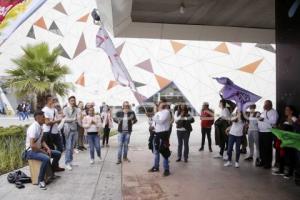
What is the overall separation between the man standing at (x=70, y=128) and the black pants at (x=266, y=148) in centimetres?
449

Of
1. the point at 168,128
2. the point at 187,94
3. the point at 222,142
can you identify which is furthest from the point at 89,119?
the point at 187,94

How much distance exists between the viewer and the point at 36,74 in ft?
53.8

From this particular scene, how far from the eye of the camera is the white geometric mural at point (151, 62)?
1264 inches

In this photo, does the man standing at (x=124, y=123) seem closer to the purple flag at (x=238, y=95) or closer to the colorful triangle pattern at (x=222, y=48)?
the purple flag at (x=238, y=95)

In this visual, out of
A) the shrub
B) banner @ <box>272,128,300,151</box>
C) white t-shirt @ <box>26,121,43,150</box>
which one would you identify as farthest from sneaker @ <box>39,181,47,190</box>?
banner @ <box>272,128,300,151</box>

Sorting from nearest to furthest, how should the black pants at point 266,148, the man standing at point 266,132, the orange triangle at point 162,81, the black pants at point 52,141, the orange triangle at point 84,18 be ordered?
1. the black pants at point 52,141
2. the man standing at point 266,132
3. the black pants at point 266,148
4. the orange triangle at point 162,81
5. the orange triangle at point 84,18

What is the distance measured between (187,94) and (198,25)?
2019cm

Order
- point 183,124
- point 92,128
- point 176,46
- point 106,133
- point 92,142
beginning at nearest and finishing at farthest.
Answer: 1. point 92,128
2. point 92,142
3. point 183,124
4. point 106,133
5. point 176,46

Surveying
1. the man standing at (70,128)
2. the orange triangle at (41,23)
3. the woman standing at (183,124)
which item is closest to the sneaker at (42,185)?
the man standing at (70,128)

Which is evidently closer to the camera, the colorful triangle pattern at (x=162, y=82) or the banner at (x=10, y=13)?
the banner at (x=10, y=13)

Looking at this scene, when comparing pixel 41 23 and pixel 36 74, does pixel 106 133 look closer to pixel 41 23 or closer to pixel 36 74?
pixel 36 74

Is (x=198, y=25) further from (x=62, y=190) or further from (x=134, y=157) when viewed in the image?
A: (x=62, y=190)

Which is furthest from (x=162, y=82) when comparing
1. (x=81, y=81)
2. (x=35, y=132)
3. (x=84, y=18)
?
(x=35, y=132)

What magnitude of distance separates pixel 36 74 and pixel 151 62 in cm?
1715
